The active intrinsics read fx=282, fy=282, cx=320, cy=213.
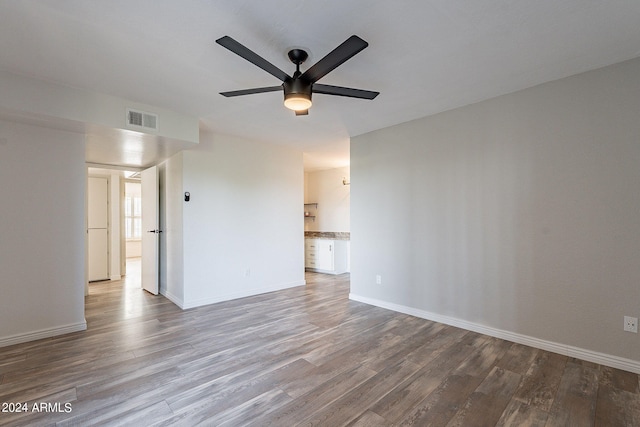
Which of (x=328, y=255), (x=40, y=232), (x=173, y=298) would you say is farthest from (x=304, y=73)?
(x=328, y=255)

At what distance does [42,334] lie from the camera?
3057mm

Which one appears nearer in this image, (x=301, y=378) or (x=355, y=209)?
(x=301, y=378)

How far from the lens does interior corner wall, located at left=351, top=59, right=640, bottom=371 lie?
241cm

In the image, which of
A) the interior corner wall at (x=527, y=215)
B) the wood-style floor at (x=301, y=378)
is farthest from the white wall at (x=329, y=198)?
the wood-style floor at (x=301, y=378)

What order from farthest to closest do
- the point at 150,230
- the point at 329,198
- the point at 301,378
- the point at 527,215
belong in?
the point at 329,198, the point at 150,230, the point at 527,215, the point at 301,378

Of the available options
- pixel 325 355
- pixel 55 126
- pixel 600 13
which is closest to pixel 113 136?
pixel 55 126

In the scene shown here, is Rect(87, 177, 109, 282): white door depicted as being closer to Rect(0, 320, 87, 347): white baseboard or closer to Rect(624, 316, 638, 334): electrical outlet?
Rect(0, 320, 87, 347): white baseboard

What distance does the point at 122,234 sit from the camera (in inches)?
248

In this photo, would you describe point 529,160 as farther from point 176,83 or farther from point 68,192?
point 68,192

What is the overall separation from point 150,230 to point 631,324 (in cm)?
615

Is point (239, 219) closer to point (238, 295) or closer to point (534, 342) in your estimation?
point (238, 295)

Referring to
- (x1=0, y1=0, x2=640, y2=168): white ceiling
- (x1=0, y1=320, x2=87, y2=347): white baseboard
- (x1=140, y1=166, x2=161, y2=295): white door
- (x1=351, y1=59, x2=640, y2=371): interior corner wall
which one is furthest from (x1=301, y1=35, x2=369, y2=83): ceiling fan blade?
(x1=140, y1=166, x2=161, y2=295): white door

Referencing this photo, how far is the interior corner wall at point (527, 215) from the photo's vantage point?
2.41 metres

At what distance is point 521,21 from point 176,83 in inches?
114
